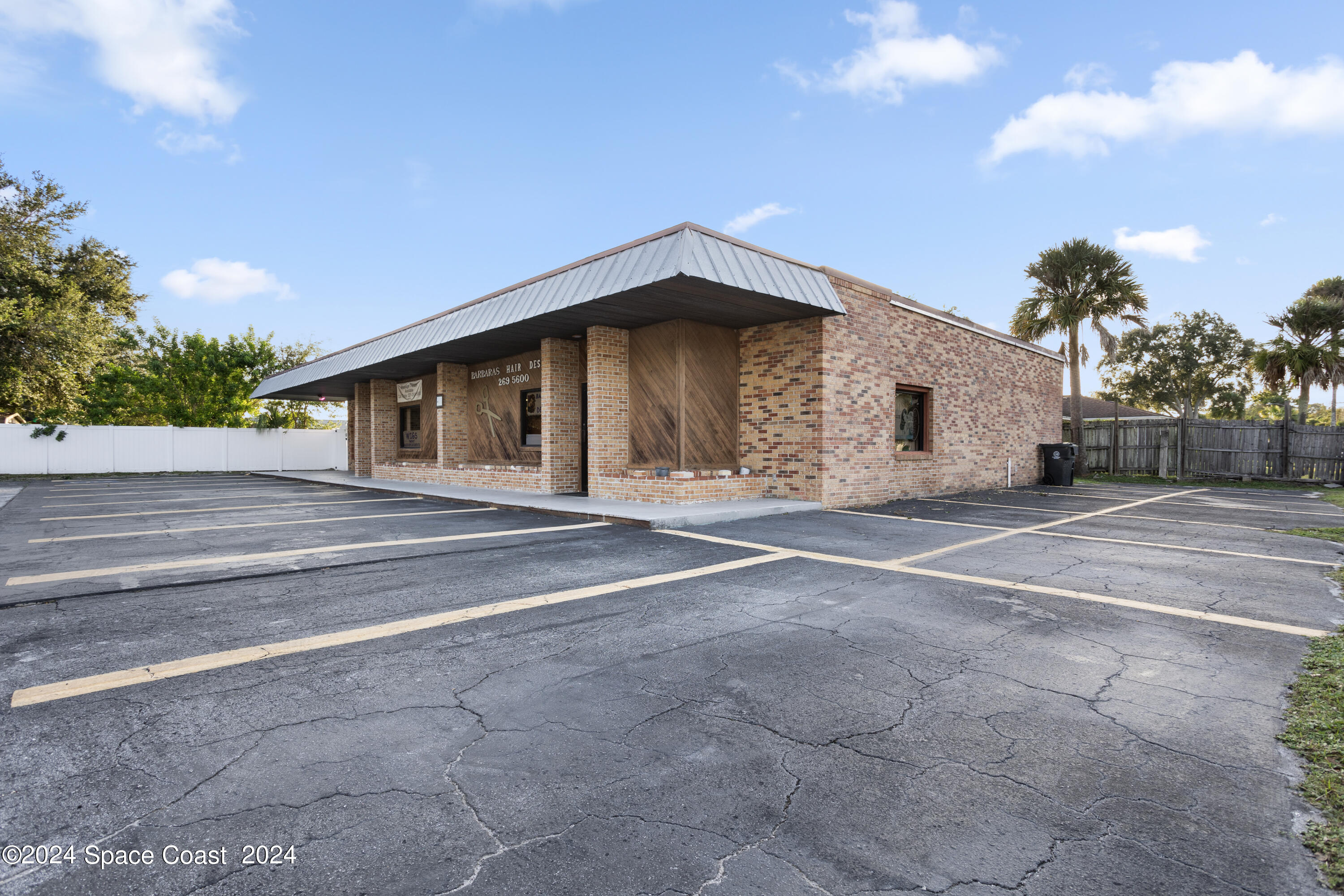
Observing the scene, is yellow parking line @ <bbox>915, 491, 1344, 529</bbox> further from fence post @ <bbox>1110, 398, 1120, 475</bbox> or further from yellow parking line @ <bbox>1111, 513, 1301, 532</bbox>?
fence post @ <bbox>1110, 398, 1120, 475</bbox>

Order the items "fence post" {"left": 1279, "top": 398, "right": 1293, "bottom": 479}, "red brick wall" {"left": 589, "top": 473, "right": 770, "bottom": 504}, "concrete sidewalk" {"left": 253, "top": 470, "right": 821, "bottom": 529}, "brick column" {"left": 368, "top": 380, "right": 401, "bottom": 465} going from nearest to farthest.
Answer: "concrete sidewalk" {"left": 253, "top": 470, "right": 821, "bottom": 529}, "red brick wall" {"left": 589, "top": 473, "right": 770, "bottom": 504}, "fence post" {"left": 1279, "top": 398, "right": 1293, "bottom": 479}, "brick column" {"left": 368, "top": 380, "right": 401, "bottom": 465}

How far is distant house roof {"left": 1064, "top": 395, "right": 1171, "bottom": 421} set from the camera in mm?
30172

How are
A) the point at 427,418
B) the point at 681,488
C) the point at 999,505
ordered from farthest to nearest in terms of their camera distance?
the point at 427,418
the point at 999,505
the point at 681,488

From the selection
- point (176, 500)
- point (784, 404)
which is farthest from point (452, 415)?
point (784, 404)

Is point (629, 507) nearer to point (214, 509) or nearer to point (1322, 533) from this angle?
point (214, 509)

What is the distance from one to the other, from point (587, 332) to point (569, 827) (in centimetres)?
1032

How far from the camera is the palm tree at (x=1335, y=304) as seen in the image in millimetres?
21406

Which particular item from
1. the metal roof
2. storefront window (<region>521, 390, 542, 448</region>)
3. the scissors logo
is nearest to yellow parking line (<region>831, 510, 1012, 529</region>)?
the metal roof

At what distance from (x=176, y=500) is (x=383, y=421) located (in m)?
7.56

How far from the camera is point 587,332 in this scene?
11617 mm

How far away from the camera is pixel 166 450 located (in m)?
25.2

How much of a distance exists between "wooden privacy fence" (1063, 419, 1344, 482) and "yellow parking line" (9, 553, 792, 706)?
67.2 feet

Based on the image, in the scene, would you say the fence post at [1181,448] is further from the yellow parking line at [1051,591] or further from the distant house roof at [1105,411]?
the yellow parking line at [1051,591]

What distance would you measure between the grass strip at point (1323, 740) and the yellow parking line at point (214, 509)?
13.0 meters
